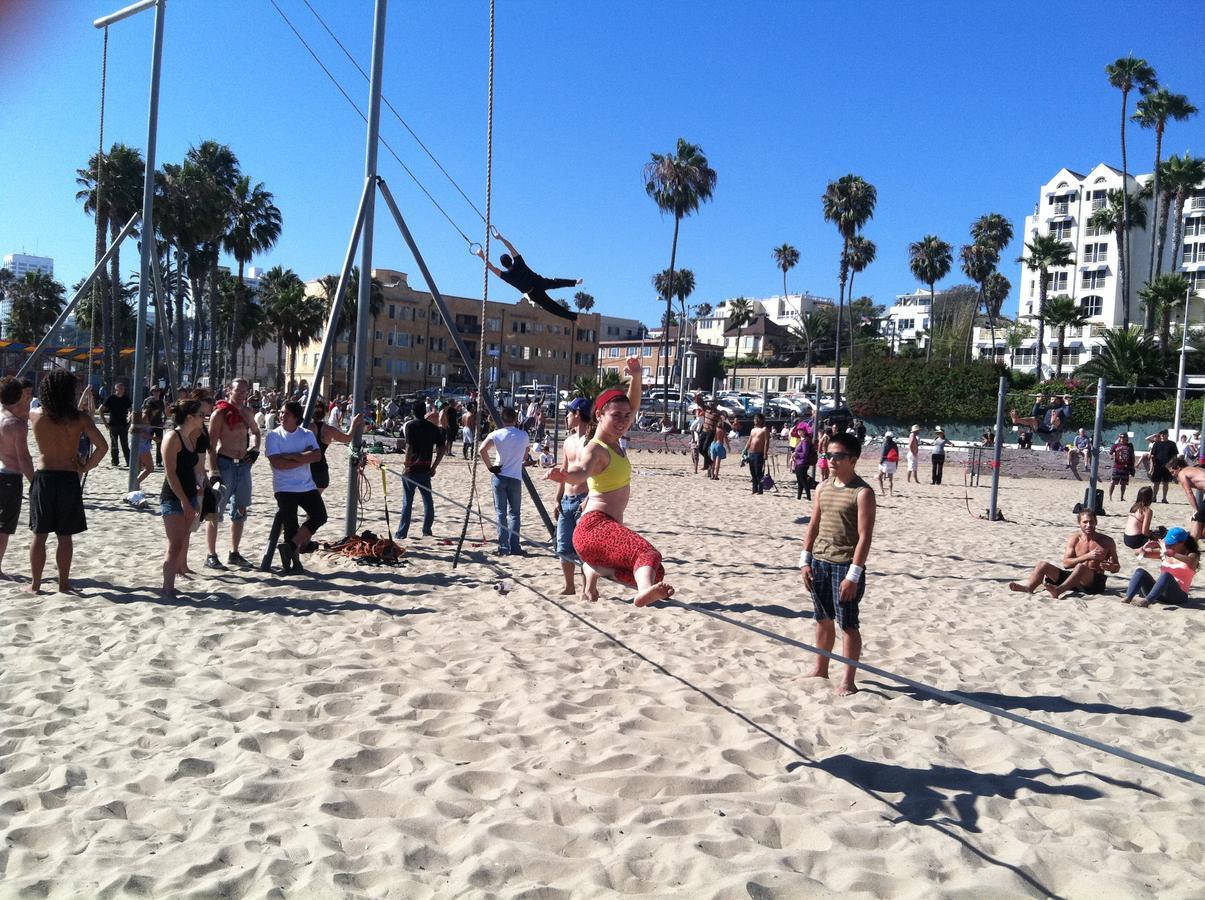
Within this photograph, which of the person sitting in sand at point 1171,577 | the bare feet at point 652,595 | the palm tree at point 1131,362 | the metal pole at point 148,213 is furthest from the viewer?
the palm tree at point 1131,362

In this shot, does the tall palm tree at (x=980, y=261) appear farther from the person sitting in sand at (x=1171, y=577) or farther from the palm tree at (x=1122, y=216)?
the person sitting in sand at (x=1171, y=577)

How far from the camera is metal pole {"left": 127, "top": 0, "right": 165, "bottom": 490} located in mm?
11453

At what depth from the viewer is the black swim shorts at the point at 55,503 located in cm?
657

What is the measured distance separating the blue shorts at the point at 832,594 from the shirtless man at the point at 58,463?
5285mm

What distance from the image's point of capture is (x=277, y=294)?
179ft

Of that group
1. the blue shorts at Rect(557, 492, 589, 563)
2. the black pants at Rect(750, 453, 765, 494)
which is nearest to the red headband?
the blue shorts at Rect(557, 492, 589, 563)

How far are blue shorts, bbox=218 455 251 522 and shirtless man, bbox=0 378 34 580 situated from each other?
5.10 ft

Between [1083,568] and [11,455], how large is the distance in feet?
31.5

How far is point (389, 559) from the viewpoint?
28.5 ft

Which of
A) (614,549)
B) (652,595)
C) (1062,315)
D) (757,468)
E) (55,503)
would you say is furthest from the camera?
(1062,315)

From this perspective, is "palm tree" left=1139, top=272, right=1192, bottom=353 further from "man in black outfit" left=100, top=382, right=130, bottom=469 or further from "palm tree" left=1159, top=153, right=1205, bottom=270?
"man in black outfit" left=100, top=382, right=130, bottom=469

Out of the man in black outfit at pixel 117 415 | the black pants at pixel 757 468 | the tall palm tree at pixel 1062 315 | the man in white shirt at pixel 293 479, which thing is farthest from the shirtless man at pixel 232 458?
the tall palm tree at pixel 1062 315

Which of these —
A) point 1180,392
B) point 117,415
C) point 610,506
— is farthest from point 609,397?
point 1180,392

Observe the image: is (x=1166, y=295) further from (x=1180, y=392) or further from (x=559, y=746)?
(x=559, y=746)
